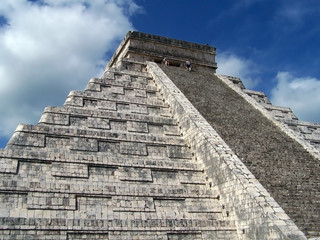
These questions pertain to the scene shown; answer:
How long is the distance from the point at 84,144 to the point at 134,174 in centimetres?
168

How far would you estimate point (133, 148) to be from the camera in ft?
33.1

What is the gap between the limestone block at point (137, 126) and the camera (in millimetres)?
11055

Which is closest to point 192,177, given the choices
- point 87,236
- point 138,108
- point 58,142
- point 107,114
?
point 107,114

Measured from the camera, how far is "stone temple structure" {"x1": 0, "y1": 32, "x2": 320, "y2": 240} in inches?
303

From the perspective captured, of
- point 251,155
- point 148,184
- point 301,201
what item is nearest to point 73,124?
point 148,184

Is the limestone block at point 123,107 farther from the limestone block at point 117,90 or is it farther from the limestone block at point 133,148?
the limestone block at point 133,148

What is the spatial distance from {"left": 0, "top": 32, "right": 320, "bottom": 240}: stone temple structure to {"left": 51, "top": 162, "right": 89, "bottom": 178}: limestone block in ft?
0.08

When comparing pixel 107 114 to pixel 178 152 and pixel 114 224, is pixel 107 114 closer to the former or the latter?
pixel 178 152

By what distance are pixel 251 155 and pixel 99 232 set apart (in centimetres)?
505

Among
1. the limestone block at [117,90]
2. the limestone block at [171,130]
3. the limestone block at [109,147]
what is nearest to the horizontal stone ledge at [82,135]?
the limestone block at [109,147]

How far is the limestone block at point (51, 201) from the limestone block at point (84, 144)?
179cm

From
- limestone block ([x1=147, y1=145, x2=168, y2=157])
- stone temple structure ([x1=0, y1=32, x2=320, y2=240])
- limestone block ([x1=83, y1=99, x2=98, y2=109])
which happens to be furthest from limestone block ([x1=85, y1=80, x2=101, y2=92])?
limestone block ([x1=147, y1=145, x2=168, y2=157])

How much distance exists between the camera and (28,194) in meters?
7.83

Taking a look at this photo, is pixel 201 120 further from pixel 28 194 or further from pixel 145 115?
pixel 28 194
